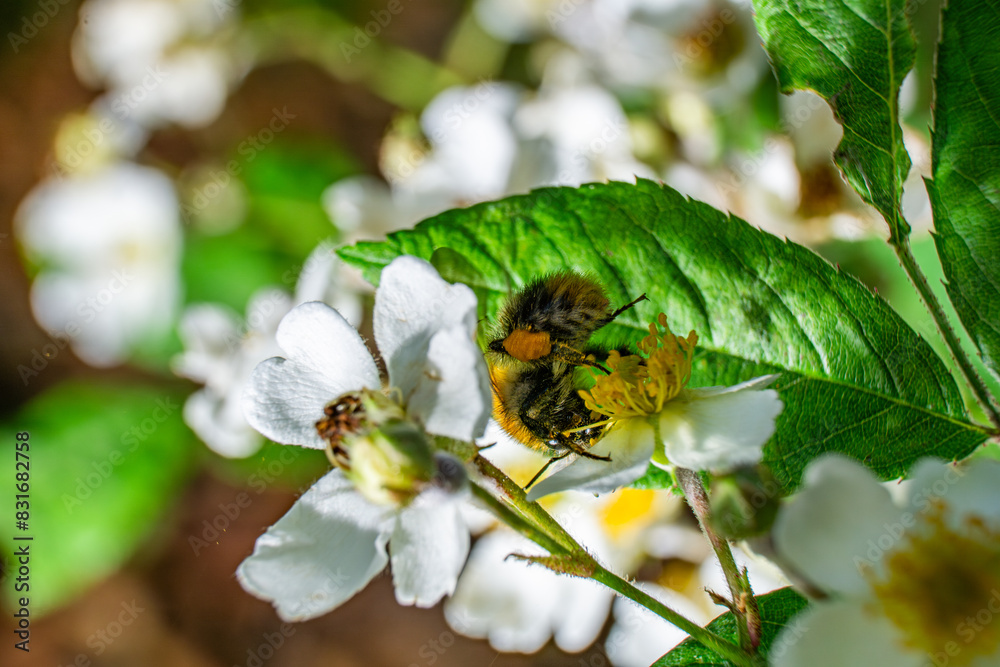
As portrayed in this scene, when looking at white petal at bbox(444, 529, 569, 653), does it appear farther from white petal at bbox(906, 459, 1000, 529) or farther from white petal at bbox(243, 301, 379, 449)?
white petal at bbox(906, 459, 1000, 529)

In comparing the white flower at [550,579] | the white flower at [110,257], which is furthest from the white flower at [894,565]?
the white flower at [110,257]

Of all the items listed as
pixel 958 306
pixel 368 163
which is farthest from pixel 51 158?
pixel 958 306

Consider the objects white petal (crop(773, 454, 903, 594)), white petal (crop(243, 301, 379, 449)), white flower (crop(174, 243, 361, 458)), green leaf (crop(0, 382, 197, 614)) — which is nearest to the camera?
white petal (crop(773, 454, 903, 594))

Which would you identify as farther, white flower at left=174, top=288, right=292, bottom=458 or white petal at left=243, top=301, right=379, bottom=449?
white flower at left=174, top=288, right=292, bottom=458

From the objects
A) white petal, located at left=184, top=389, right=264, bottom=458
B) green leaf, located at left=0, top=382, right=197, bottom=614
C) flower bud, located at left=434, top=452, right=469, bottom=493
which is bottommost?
green leaf, located at left=0, top=382, right=197, bottom=614

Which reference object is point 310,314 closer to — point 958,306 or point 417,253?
point 417,253

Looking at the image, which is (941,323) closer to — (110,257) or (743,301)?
(743,301)

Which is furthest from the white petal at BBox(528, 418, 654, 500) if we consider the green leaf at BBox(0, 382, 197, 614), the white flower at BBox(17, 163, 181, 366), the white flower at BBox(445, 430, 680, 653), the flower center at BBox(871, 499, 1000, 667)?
the green leaf at BBox(0, 382, 197, 614)
